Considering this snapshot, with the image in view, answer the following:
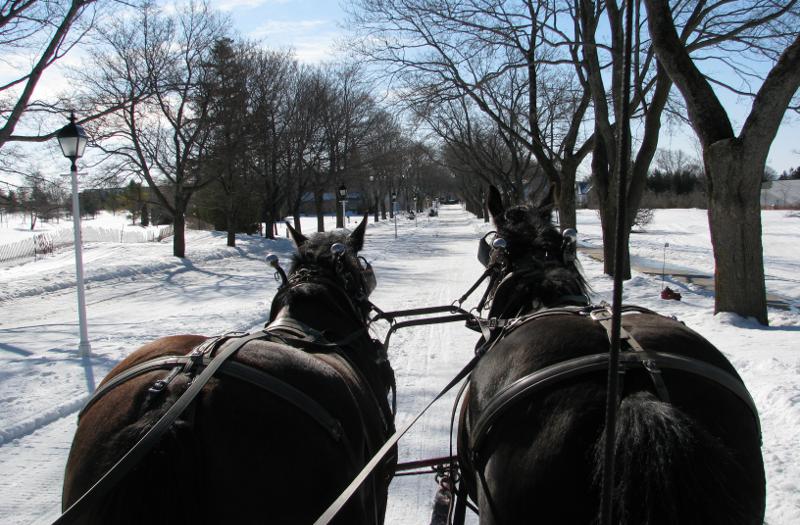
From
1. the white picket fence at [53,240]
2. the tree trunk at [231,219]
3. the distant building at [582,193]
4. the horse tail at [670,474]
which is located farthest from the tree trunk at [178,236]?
the distant building at [582,193]

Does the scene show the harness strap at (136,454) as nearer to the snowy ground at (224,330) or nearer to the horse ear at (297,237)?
the horse ear at (297,237)

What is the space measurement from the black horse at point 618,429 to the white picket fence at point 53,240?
28.9 metres

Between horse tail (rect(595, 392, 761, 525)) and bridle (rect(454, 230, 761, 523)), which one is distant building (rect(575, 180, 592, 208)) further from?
horse tail (rect(595, 392, 761, 525))

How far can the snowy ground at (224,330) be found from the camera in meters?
4.01

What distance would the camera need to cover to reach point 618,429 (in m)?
1.50

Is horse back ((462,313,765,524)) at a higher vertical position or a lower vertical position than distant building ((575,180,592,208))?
lower

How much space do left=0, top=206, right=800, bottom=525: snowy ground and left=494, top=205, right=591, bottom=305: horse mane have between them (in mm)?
353

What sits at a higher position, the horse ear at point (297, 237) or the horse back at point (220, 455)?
the horse ear at point (297, 237)

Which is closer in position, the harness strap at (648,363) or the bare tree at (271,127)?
the harness strap at (648,363)

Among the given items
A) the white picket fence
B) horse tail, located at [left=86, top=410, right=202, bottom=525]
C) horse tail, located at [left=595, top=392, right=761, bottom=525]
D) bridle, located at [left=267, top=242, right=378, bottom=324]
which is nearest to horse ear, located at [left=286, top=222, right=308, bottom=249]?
bridle, located at [left=267, top=242, right=378, bottom=324]

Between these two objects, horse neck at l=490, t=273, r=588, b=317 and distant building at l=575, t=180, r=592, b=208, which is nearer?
horse neck at l=490, t=273, r=588, b=317

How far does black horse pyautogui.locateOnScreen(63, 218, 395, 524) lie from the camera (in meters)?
1.54

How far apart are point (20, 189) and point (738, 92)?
18.9 meters

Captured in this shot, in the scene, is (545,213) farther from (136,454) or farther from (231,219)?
(231,219)
